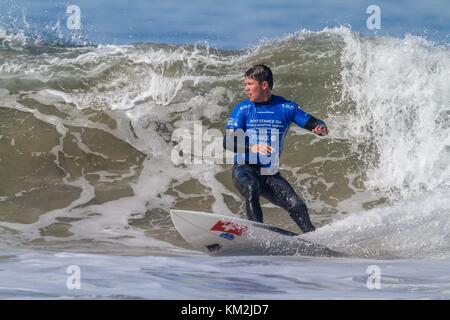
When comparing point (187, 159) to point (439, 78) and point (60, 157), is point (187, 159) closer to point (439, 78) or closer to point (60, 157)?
point (60, 157)

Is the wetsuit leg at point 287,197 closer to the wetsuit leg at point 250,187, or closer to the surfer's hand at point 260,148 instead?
the wetsuit leg at point 250,187

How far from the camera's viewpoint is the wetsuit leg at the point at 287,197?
25.4ft

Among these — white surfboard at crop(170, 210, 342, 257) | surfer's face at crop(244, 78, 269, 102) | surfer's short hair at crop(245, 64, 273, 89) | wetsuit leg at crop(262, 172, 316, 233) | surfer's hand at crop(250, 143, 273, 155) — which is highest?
surfer's short hair at crop(245, 64, 273, 89)

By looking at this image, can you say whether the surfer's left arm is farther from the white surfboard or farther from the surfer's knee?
the white surfboard

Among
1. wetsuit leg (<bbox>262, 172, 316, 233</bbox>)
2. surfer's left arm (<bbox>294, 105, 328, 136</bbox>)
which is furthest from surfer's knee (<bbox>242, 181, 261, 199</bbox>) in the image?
surfer's left arm (<bbox>294, 105, 328, 136</bbox>)

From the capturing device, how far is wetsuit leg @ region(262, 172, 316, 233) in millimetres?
7734

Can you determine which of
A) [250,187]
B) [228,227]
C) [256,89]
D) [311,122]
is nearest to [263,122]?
[256,89]

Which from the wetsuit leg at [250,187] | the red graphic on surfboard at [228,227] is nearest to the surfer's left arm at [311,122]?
the wetsuit leg at [250,187]

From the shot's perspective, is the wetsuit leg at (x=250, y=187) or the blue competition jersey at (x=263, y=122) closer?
the wetsuit leg at (x=250, y=187)

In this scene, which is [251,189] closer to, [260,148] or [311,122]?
[260,148]

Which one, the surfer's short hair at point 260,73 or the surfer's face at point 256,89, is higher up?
the surfer's short hair at point 260,73

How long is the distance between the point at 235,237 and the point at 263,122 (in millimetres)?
1125

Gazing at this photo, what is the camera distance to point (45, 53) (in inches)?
651
